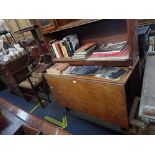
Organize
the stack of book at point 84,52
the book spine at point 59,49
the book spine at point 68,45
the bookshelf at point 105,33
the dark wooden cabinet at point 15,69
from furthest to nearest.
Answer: the dark wooden cabinet at point 15,69
the book spine at point 59,49
the book spine at point 68,45
the stack of book at point 84,52
the bookshelf at point 105,33

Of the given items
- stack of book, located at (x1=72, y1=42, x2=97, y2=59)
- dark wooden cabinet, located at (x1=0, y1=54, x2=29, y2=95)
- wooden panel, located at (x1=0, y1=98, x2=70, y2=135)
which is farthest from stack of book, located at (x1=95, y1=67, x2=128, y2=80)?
dark wooden cabinet, located at (x1=0, y1=54, x2=29, y2=95)

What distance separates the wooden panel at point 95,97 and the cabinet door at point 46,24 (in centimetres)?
63

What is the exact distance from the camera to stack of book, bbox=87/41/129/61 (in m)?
1.42

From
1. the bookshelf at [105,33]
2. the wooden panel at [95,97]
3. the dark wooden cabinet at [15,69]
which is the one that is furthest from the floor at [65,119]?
the bookshelf at [105,33]

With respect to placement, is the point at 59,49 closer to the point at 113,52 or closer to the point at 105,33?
the point at 105,33

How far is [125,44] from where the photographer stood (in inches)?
58.5

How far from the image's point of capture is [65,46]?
1830 millimetres

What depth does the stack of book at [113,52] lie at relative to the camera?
1.42 m

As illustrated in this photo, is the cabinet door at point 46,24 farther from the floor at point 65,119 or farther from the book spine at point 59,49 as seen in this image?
the floor at point 65,119

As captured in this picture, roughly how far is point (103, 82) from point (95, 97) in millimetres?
272

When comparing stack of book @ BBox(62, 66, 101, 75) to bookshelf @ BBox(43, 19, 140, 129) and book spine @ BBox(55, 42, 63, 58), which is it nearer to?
bookshelf @ BBox(43, 19, 140, 129)

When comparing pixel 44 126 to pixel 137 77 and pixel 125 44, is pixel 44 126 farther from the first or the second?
pixel 137 77

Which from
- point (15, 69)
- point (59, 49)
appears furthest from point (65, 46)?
point (15, 69)

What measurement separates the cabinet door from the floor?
1.36 m
